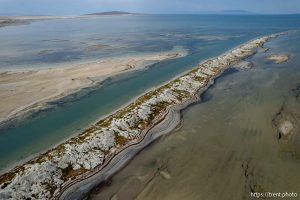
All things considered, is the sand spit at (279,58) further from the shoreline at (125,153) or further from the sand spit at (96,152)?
the shoreline at (125,153)

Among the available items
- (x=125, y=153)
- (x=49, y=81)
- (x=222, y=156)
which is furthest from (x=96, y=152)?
(x=49, y=81)

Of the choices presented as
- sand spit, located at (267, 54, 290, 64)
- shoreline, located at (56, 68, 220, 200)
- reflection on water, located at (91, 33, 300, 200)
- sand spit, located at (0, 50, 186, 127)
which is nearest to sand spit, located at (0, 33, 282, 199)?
shoreline, located at (56, 68, 220, 200)

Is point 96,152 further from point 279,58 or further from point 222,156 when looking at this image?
point 279,58

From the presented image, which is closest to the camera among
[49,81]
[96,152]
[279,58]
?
[96,152]

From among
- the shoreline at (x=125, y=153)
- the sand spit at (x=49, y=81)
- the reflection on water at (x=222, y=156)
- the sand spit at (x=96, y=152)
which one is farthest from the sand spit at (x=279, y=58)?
the shoreline at (x=125, y=153)

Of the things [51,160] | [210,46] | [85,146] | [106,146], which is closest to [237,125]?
[106,146]

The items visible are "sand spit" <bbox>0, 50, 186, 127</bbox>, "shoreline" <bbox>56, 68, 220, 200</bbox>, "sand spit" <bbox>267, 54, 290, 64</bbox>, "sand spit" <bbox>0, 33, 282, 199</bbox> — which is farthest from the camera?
"sand spit" <bbox>267, 54, 290, 64</bbox>

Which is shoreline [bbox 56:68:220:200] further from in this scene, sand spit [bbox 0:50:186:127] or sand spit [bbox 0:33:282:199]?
sand spit [bbox 0:50:186:127]
